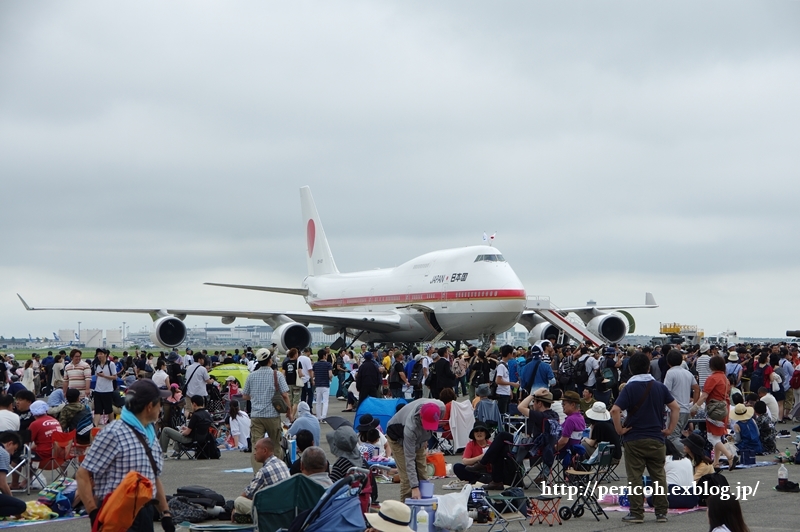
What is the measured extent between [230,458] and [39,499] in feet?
15.8

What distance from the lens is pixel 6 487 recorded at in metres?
9.80

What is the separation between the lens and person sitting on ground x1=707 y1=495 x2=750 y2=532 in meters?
5.71

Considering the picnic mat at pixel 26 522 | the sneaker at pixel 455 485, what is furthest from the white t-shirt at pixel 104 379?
the sneaker at pixel 455 485

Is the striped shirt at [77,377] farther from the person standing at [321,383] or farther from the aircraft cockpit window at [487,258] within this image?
the aircraft cockpit window at [487,258]

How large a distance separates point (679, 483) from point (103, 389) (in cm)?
1169

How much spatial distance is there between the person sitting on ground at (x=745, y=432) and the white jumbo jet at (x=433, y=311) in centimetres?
1699

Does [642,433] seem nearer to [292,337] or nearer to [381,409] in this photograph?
[381,409]

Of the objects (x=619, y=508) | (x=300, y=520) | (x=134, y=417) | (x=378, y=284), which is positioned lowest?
(x=619, y=508)

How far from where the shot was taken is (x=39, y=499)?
1023 cm

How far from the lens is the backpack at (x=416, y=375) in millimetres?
22594

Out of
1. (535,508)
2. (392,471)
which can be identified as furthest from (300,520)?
(392,471)

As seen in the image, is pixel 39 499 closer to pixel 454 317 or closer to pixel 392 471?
pixel 392 471

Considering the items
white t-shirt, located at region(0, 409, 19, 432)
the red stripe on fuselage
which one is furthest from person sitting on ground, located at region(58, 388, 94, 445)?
the red stripe on fuselage

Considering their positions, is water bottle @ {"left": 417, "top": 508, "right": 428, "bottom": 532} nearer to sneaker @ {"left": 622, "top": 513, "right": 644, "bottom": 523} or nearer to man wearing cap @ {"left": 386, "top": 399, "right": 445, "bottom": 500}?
man wearing cap @ {"left": 386, "top": 399, "right": 445, "bottom": 500}
